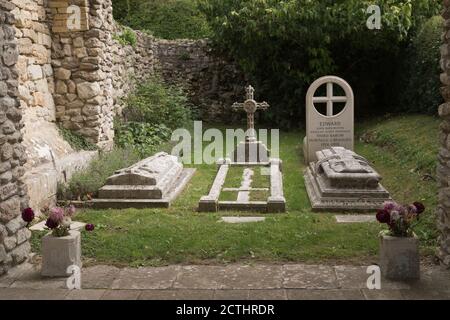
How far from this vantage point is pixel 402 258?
4.75 m

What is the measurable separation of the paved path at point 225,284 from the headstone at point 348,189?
7.78ft

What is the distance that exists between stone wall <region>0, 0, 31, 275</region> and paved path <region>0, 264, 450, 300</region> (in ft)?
0.72

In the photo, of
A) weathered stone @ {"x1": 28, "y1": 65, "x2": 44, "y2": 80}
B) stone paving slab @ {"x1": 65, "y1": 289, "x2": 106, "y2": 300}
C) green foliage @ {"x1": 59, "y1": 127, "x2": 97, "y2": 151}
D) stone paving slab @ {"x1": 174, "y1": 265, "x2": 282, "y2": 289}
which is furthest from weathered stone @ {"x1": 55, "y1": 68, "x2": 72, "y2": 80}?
stone paving slab @ {"x1": 65, "y1": 289, "x2": 106, "y2": 300}

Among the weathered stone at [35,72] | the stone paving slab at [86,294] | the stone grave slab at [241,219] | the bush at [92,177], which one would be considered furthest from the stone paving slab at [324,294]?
the weathered stone at [35,72]

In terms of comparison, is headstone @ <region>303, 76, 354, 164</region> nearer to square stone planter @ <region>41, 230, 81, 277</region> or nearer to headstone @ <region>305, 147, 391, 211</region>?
headstone @ <region>305, 147, 391, 211</region>

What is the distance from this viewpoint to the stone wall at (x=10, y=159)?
5012 millimetres

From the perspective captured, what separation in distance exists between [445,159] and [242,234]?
88.3 inches

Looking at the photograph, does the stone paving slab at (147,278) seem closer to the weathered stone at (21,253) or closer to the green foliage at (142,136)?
the weathered stone at (21,253)

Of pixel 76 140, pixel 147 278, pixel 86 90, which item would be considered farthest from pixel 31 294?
pixel 86 90

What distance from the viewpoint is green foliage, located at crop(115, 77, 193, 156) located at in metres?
11.7

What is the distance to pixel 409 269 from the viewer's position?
475cm

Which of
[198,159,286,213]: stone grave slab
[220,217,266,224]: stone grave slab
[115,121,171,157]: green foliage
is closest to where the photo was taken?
[220,217,266,224]: stone grave slab

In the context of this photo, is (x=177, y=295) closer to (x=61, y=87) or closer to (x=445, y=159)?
(x=445, y=159)
